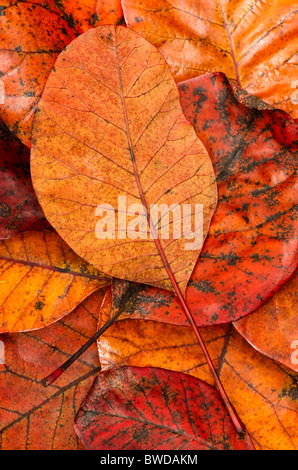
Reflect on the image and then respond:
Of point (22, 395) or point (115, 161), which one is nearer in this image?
point (115, 161)

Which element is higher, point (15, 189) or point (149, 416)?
point (15, 189)

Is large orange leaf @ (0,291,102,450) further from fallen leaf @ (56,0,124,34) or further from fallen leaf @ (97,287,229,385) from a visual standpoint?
fallen leaf @ (56,0,124,34)

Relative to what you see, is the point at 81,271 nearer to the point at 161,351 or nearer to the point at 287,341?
the point at 161,351

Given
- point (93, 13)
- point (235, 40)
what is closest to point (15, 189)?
point (93, 13)

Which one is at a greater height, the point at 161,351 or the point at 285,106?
the point at 285,106

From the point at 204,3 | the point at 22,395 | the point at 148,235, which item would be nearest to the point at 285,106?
the point at 204,3

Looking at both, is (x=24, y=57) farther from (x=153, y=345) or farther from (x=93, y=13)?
(x=153, y=345)
